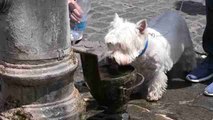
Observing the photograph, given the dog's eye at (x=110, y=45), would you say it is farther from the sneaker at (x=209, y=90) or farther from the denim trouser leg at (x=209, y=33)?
the denim trouser leg at (x=209, y=33)

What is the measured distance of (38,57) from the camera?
125 inches

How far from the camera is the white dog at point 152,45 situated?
187 inches

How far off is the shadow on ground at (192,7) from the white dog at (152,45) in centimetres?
260

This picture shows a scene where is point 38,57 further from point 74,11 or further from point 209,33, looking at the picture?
point 209,33

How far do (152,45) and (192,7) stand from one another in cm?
366

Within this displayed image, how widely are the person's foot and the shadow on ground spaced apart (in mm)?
2668

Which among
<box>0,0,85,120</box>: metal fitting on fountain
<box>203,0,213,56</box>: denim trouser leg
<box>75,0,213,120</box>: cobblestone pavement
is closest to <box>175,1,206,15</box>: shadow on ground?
<box>75,0,213,120</box>: cobblestone pavement

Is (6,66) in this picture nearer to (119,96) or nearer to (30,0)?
(30,0)

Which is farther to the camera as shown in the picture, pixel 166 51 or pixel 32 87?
pixel 166 51

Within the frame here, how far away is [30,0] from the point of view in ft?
9.79

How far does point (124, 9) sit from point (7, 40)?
5.18m

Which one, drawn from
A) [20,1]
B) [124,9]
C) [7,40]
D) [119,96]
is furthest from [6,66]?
[124,9]

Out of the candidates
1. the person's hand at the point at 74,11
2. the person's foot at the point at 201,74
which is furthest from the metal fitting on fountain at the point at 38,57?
the person's foot at the point at 201,74

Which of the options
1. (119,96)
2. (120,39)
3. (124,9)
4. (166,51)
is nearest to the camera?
(119,96)
